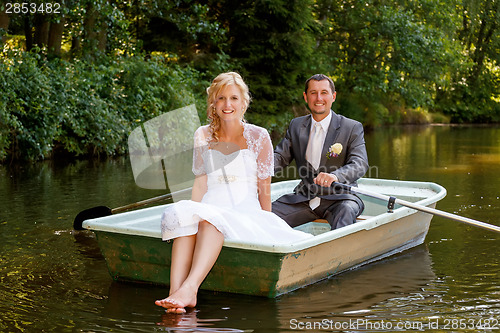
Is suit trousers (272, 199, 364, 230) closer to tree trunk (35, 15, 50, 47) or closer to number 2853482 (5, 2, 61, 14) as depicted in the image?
number 2853482 (5, 2, 61, 14)

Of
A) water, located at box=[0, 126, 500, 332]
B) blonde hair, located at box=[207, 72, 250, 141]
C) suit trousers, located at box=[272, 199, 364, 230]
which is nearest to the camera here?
water, located at box=[0, 126, 500, 332]

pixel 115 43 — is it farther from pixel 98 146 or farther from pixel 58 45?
pixel 98 146

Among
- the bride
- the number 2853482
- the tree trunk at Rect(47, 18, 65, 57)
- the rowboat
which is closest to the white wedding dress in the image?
the bride

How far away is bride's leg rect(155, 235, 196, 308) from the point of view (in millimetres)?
4172

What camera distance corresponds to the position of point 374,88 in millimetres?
22984

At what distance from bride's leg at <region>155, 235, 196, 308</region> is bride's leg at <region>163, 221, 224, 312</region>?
0.05m

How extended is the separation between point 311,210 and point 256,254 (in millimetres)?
1437

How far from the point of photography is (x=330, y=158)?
554 centimetres

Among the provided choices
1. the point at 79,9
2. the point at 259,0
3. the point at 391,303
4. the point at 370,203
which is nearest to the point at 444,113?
the point at 259,0

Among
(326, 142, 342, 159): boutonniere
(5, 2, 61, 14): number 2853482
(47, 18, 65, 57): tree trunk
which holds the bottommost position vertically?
(326, 142, 342, 159): boutonniere

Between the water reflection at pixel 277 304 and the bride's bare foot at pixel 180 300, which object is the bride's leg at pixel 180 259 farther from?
the water reflection at pixel 277 304

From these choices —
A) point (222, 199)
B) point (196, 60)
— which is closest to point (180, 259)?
point (222, 199)

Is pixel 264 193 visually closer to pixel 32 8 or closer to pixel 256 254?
pixel 256 254

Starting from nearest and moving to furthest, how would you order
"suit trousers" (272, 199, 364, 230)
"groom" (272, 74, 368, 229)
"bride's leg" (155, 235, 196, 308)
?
"bride's leg" (155, 235, 196, 308) < "suit trousers" (272, 199, 364, 230) < "groom" (272, 74, 368, 229)
